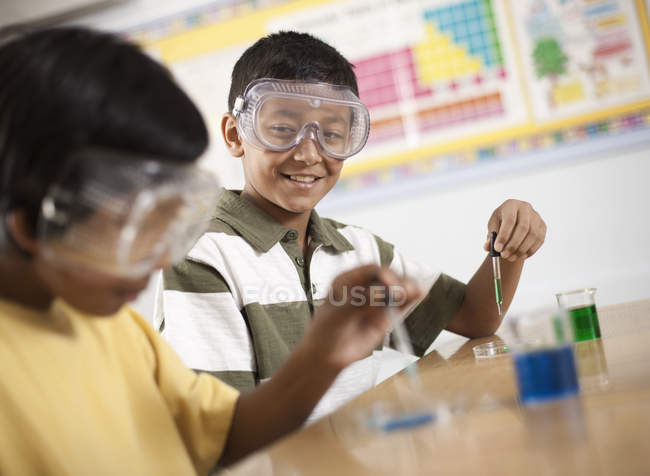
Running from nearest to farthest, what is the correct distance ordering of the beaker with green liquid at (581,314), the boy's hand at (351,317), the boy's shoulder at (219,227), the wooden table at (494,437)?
the wooden table at (494,437) < the boy's hand at (351,317) < the beaker with green liquid at (581,314) < the boy's shoulder at (219,227)

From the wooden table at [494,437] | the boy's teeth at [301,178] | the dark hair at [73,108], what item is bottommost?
the wooden table at [494,437]

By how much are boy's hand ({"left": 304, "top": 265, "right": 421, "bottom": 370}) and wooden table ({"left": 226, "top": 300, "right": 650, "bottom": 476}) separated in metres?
0.07

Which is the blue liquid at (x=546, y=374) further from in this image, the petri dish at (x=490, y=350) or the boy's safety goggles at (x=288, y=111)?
the boy's safety goggles at (x=288, y=111)

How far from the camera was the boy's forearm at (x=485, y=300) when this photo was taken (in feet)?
4.72

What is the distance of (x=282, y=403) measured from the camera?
32.6 inches

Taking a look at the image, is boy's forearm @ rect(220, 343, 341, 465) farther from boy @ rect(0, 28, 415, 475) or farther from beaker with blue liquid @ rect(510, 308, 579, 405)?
beaker with blue liquid @ rect(510, 308, 579, 405)

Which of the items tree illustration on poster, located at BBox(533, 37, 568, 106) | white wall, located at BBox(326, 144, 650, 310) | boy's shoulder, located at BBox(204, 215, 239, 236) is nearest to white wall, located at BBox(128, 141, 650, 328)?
white wall, located at BBox(326, 144, 650, 310)

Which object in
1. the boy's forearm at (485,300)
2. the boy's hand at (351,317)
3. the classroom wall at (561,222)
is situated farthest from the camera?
the classroom wall at (561,222)

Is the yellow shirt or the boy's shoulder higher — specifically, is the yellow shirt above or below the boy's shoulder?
below

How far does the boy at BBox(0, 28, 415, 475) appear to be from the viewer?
0.61 metres

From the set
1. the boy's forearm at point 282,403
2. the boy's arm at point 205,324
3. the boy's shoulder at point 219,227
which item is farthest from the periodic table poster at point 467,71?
the boy's forearm at point 282,403

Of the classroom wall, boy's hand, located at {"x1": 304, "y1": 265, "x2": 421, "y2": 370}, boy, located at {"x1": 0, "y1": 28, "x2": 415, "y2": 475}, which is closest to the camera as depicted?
boy, located at {"x1": 0, "y1": 28, "x2": 415, "y2": 475}

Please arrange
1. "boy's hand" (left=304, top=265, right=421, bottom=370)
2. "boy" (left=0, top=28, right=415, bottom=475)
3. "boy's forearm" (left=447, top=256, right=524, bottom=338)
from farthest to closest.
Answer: "boy's forearm" (left=447, top=256, right=524, bottom=338)
"boy's hand" (left=304, top=265, right=421, bottom=370)
"boy" (left=0, top=28, right=415, bottom=475)

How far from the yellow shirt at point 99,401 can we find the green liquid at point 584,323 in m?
0.59
